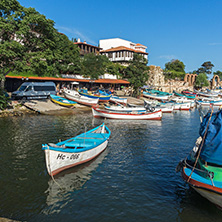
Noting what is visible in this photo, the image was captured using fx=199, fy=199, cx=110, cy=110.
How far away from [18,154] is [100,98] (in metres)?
33.1

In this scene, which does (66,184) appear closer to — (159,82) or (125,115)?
(125,115)

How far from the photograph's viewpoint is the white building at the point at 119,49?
8975 cm

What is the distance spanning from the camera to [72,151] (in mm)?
13750

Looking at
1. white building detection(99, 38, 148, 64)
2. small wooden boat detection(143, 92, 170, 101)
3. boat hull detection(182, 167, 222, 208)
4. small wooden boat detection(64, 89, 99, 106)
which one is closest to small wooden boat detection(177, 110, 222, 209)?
boat hull detection(182, 167, 222, 208)

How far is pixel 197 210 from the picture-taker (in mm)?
10438

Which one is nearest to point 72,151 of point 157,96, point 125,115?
point 125,115

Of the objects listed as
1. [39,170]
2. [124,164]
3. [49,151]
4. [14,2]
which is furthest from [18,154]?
[14,2]

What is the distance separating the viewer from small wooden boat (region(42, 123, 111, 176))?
12.1 meters

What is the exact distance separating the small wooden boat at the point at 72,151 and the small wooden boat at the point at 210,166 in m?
7.26

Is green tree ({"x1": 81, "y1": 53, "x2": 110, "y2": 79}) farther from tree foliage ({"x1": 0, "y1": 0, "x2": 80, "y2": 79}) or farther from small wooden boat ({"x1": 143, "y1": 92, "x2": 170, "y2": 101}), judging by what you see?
tree foliage ({"x1": 0, "y1": 0, "x2": 80, "y2": 79})

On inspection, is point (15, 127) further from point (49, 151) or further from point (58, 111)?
point (49, 151)

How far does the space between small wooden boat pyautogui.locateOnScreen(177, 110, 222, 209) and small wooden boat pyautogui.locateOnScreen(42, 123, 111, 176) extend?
286 inches

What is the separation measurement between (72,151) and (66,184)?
7.12ft

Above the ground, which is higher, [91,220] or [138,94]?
[138,94]
